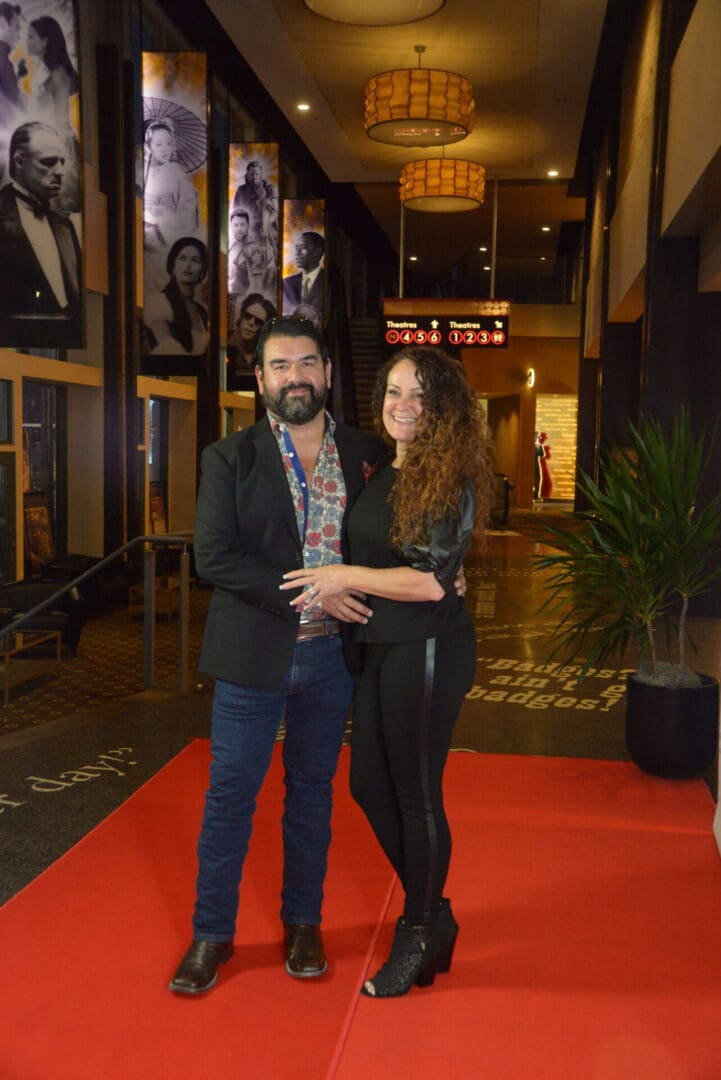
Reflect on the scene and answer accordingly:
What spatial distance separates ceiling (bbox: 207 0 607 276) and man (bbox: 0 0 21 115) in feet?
10.9

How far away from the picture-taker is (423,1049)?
2232 millimetres

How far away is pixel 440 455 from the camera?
A: 233 centimetres

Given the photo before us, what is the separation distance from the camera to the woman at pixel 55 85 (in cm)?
550

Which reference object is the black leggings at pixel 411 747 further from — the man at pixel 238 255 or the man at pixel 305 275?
the man at pixel 305 275

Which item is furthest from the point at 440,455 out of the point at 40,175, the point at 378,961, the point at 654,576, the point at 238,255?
the point at 238,255

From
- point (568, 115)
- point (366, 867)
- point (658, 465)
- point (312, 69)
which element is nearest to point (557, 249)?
point (568, 115)

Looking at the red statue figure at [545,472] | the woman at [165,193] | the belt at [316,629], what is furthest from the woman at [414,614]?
the red statue figure at [545,472]

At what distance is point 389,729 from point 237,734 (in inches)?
14.8

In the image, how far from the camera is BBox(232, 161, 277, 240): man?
37.1 feet

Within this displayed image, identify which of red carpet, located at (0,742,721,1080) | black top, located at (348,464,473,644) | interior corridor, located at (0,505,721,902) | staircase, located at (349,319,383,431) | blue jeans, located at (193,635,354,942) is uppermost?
staircase, located at (349,319,383,431)

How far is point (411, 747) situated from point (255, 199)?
32.5ft

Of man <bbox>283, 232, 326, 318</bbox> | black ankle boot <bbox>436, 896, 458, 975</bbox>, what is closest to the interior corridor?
black ankle boot <bbox>436, 896, 458, 975</bbox>

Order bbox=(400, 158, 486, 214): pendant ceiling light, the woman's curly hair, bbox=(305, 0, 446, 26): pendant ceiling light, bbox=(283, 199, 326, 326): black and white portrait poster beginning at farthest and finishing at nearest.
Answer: bbox=(283, 199, 326, 326): black and white portrait poster
bbox=(400, 158, 486, 214): pendant ceiling light
bbox=(305, 0, 446, 26): pendant ceiling light
the woman's curly hair

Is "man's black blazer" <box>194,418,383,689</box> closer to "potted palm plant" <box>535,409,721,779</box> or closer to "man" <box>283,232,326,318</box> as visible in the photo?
"potted palm plant" <box>535,409,721,779</box>
